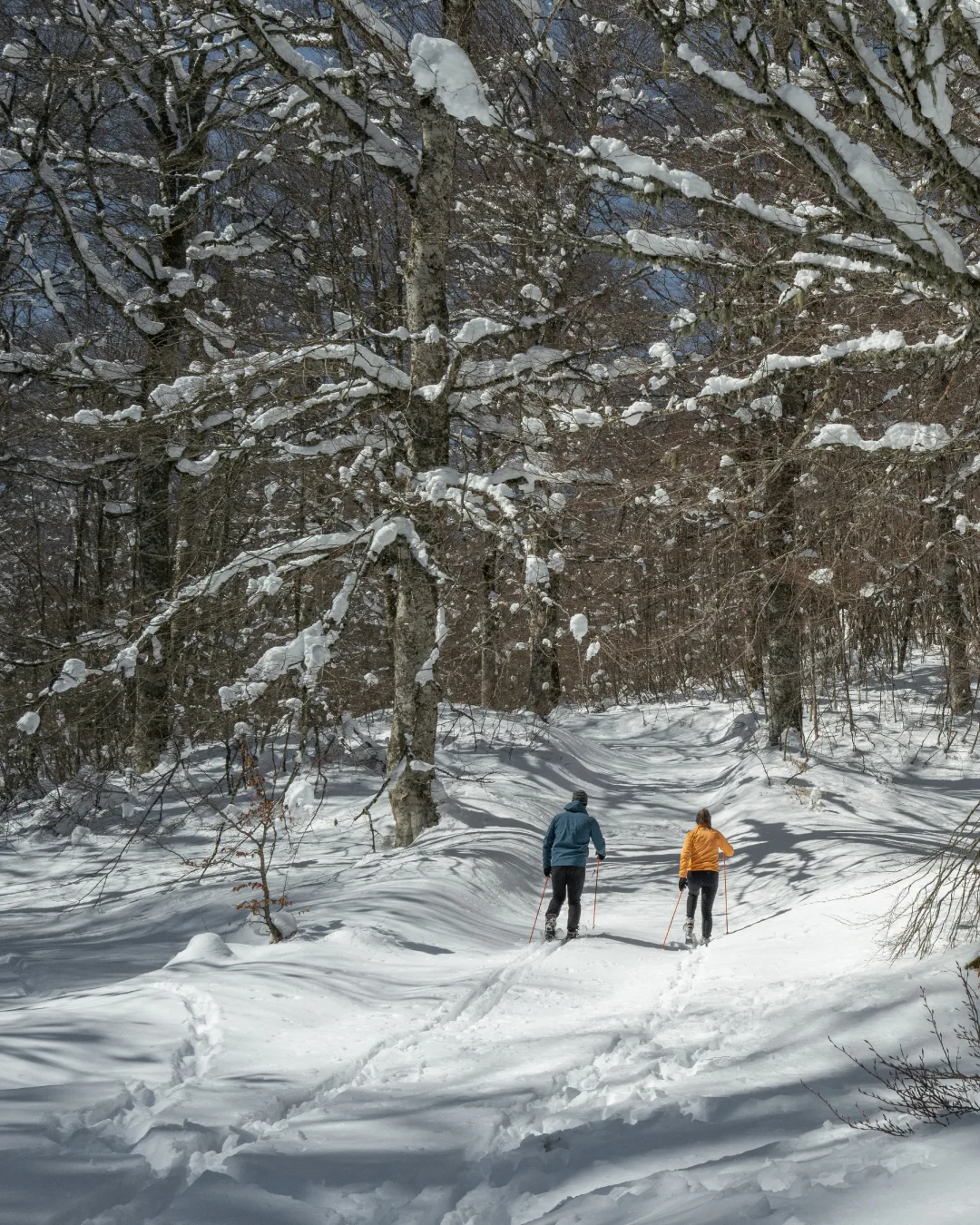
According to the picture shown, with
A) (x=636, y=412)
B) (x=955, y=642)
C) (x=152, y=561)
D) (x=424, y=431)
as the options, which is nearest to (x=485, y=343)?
(x=424, y=431)

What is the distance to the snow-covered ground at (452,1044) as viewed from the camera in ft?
11.7

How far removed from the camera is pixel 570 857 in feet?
29.4

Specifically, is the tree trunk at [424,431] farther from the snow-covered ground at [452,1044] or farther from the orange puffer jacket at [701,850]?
the orange puffer jacket at [701,850]

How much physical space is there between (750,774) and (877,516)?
8.72 metres

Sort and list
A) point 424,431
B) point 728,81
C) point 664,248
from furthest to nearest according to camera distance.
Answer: point 424,431
point 664,248
point 728,81

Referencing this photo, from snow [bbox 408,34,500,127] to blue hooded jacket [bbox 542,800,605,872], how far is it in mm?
6202

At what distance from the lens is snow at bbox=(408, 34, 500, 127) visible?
4977mm

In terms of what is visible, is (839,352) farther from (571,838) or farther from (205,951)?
(205,951)

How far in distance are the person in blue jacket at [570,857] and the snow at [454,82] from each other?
6.17 m

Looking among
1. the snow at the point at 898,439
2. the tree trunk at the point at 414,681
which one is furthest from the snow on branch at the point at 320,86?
the snow at the point at 898,439

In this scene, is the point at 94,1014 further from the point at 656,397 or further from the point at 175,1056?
the point at 656,397

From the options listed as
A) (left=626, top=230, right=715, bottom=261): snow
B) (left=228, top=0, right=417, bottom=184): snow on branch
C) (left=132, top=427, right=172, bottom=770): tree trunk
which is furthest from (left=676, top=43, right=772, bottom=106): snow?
(left=132, top=427, right=172, bottom=770): tree trunk

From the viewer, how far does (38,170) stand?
11.2 m

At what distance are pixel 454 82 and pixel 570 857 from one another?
21.5 feet
